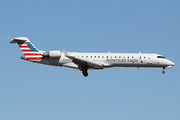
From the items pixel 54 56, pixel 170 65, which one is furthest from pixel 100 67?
pixel 170 65

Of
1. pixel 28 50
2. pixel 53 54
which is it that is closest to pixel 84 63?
pixel 53 54

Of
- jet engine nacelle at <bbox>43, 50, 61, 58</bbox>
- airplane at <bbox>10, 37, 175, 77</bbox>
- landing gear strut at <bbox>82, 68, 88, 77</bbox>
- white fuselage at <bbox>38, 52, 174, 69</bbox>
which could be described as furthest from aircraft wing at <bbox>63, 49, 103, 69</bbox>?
jet engine nacelle at <bbox>43, 50, 61, 58</bbox>

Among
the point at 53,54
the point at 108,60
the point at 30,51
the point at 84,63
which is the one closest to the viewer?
the point at 84,63

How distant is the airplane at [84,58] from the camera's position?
50.5m

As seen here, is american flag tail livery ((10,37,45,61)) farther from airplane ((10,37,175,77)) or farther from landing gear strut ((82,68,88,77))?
landing gear strut ((82,68,88,77))

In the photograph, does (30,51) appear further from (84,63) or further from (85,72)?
(85,72)

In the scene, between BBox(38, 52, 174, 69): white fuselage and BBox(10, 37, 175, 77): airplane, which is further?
BBox(38, 52, 174, 69): white fuselage

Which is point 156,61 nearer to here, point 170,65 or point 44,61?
point 170,65

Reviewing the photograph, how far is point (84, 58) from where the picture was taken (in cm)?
5097

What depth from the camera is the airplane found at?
50500mm

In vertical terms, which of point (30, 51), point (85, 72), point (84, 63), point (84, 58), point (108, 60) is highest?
point (30, 51)

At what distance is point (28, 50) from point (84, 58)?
737cm

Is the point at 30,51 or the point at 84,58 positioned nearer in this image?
the point at 84,58

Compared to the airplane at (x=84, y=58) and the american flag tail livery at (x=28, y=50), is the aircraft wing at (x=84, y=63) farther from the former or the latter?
the american flag tail livery at (x=28, y=50)
